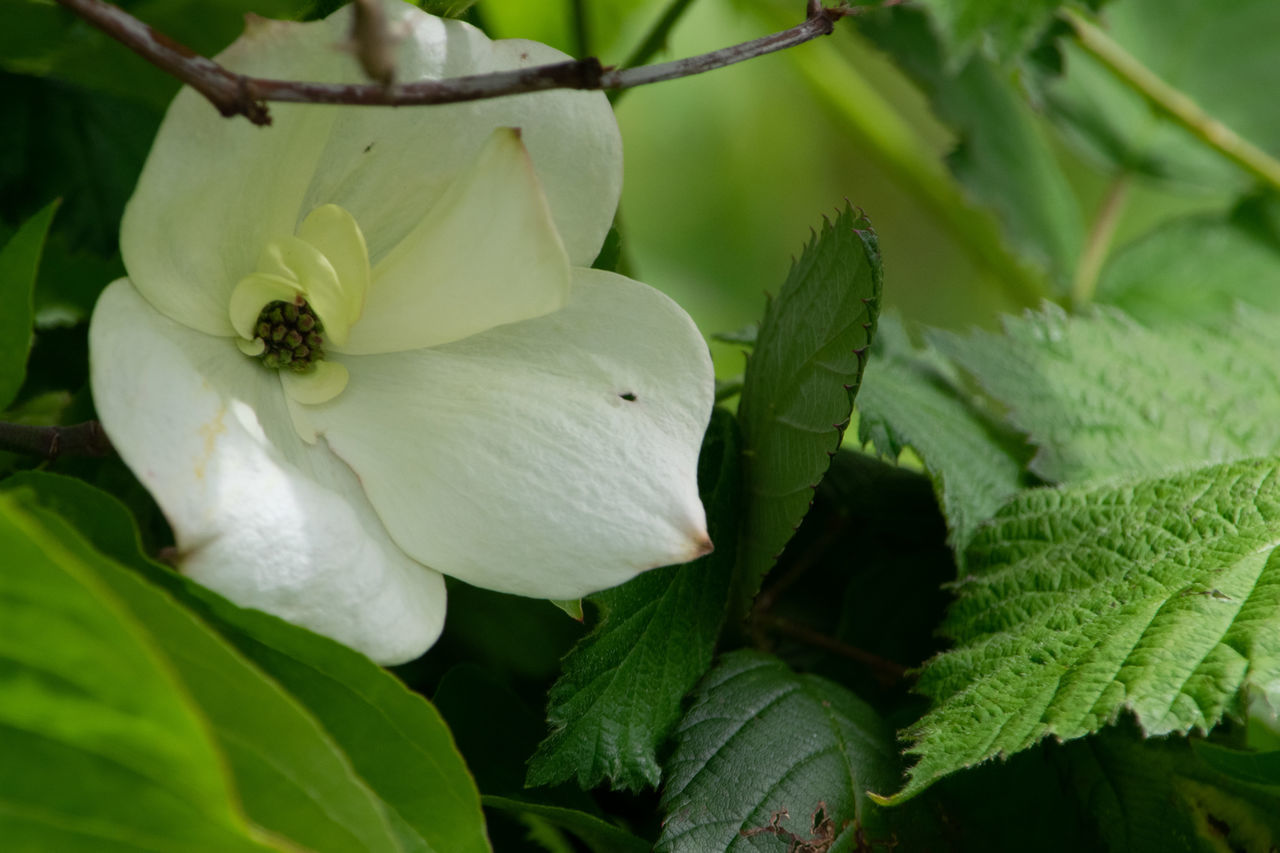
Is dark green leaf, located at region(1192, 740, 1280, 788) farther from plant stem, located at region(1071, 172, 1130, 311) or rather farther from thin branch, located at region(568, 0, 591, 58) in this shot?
plant stem, located at region(1071, 172, 1130, 311)

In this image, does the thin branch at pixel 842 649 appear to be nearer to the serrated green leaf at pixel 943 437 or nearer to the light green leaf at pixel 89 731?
the serrated green leaf at pixel 943 437

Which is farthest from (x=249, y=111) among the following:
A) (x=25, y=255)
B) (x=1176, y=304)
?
(x=1176, y=304)

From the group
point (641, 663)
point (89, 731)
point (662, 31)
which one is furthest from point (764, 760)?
point (662, 31)

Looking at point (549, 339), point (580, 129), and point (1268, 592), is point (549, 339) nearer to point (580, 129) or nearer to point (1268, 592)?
point (580, 129)

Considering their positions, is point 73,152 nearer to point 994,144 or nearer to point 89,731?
point 89,731

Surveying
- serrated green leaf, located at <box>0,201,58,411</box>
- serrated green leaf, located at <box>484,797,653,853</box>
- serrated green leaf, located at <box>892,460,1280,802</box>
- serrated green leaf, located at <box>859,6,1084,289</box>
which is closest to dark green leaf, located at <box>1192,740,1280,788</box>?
serrated green leaf, located at <box>892,460,1280,802</box>

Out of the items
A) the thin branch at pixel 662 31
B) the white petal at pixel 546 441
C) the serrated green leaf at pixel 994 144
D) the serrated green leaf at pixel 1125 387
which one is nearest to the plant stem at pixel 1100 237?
the serrated green leaf at pixel 994 144
